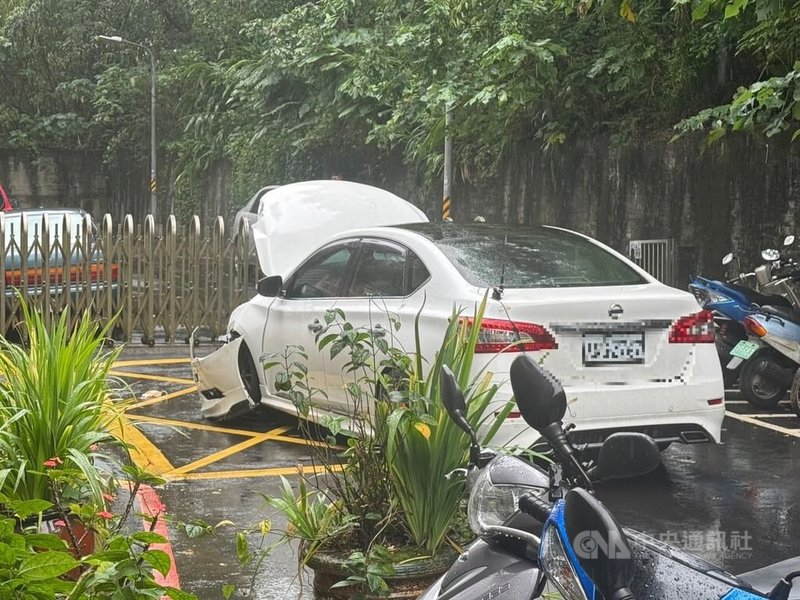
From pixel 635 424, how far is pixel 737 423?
9.61 ft

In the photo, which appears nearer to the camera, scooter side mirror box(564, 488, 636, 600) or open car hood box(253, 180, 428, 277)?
scooter side mirror box(564, 488, 636, 600)

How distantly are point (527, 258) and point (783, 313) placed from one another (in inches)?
142

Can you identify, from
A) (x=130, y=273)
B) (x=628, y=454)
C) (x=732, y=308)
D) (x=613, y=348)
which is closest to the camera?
(x=628, y=454)

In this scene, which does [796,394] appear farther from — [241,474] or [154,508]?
[154,508]

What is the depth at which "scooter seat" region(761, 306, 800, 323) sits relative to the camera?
10125 millimetres

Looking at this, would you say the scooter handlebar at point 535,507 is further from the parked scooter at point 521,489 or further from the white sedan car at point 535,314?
the white sedan car at point 535,314

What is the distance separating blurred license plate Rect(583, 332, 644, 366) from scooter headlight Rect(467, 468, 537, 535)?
4186 millimetres

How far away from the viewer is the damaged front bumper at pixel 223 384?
29.2 feet

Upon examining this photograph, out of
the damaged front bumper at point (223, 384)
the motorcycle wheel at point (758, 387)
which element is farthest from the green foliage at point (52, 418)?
the motorcycle wheel at point (758, 387)

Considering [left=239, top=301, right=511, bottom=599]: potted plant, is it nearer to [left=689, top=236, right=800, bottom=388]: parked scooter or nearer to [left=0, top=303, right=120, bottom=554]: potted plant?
[left=0, top=303, right=120, bottom=554]: potted plant

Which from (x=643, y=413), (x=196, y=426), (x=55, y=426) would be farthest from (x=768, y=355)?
(x=55, y=426)

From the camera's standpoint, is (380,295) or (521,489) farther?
(380,295)

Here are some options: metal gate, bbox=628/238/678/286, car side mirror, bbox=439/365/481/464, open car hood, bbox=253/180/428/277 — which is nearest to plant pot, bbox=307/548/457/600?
car side mirror, bbox=439/365/481/464

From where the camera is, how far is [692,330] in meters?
7.02
